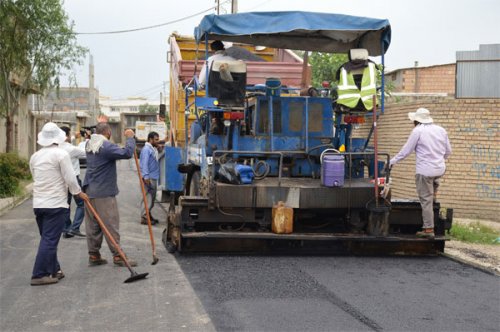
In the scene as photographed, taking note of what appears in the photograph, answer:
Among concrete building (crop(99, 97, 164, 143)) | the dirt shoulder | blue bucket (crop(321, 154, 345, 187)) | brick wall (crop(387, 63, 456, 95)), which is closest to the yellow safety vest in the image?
blue bucket (crop(321, 154, 345, 187))

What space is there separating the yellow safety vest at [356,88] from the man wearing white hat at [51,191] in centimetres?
368

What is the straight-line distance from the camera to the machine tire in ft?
32.2

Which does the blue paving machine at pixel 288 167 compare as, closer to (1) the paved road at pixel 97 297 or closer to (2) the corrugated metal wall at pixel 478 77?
(1) the paved road at pixel 97 297

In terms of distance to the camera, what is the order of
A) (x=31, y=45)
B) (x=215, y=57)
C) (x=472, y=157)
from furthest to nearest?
(x=31, y=45), (x=472, y=157), (x=215, y=57)

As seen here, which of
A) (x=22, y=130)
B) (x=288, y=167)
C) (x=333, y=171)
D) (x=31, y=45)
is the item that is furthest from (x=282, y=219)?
(x=22, y=130)

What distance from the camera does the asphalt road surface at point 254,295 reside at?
546 centimetres

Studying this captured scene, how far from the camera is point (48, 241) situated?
698 cm

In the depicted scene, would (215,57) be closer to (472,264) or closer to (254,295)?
(254,295)

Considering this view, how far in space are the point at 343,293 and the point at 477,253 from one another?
3.43m

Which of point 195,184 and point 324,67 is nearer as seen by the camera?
point 195,184

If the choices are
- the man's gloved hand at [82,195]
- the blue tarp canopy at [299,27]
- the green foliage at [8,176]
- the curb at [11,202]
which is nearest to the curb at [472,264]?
the blue tarp canopy at [299,27]

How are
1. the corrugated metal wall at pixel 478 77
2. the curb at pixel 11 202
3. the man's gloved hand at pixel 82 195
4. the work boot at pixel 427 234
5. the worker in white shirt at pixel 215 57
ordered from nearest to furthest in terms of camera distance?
the man's gloved hand at pixel 82 195 < the work boot at pixel 427 234 < the worker in white shirt at pixel 215 57 < the curb at pixel 11 202 < the corrugated metal wall at pixel 478 77

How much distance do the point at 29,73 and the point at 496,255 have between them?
711 inches

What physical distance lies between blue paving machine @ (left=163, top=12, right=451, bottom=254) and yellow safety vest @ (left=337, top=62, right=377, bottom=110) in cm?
1
